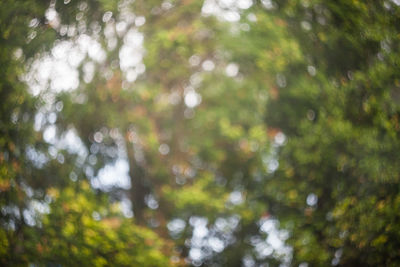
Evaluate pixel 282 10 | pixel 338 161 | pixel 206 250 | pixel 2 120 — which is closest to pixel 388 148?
pixel 338 161

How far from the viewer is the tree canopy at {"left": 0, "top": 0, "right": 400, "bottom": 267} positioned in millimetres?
1981

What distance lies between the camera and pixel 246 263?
9.81 ft

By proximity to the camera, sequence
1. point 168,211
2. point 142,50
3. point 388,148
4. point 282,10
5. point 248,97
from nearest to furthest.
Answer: point 388,148 → point 282,10 → point 142,50 → point 168,211 → point 248,97

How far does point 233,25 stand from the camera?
2977 mm

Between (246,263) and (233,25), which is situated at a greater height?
(233,25)

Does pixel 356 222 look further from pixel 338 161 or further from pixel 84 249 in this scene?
pixel 84 249

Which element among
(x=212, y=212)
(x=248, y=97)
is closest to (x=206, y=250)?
(x=212, y=212)

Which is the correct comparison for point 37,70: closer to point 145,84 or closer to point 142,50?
point 142,50

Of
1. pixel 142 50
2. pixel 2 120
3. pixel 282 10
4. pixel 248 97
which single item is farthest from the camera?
pixel 248 97

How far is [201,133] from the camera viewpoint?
11.8 ft

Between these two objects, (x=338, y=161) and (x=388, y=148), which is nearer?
(x=388, y=148)

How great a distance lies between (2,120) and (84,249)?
3.06 feet

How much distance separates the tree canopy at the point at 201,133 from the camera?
78.0 inches

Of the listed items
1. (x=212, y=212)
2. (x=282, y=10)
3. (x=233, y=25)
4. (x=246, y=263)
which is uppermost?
(x=282, y=10)
